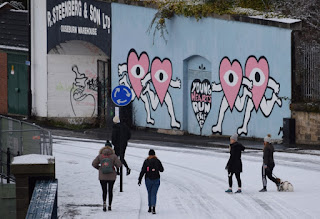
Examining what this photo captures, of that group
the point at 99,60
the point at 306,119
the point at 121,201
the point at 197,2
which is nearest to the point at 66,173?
the point at 121,201

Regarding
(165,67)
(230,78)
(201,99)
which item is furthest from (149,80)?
(230,78)

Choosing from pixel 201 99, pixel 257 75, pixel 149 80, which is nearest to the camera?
pixel 257 75

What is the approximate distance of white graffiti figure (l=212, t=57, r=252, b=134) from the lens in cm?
3181

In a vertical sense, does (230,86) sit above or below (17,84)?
below

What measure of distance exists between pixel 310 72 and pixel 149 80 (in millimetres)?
9164

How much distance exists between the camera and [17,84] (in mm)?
42531

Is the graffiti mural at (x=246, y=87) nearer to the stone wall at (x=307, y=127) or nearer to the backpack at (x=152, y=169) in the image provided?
the stone wall at (x=307, y=127)

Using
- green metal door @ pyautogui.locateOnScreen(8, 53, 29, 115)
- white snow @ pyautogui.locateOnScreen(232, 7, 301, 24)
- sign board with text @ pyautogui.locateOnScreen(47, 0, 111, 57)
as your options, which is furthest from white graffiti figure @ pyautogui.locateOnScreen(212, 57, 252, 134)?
green metal door @ pyautogui.locateOnScreen(8, 53, 29, 115)

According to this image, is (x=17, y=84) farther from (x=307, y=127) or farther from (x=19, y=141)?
(x=19, y=141)

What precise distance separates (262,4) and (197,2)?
120 inches

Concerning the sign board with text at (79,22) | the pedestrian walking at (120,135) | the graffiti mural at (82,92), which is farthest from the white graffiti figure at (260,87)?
the graffiti mural at (82,92)

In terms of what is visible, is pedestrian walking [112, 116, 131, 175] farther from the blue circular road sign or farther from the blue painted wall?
the blue painted wall

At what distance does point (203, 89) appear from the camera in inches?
1336

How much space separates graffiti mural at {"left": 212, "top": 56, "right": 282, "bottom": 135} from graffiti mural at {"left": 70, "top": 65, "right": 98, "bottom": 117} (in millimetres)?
9403
